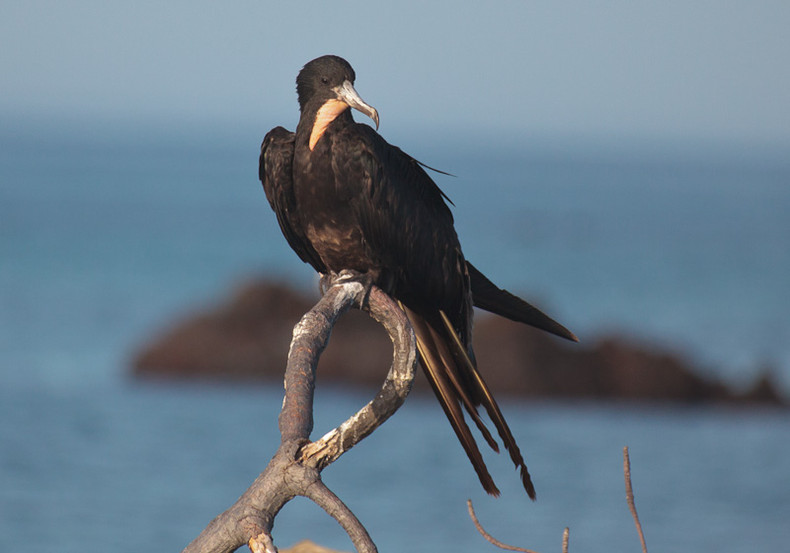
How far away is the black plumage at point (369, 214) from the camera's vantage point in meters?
5.52

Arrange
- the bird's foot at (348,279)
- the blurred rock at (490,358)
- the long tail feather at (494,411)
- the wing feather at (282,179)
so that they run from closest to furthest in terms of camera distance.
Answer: the long tail feather at (494,411) < the bird's foot at (348,279) < the wing feather at (282,179) < the blurred rock at (490,358)

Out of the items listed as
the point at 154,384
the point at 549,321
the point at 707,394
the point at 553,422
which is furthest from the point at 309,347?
the point at 154,384

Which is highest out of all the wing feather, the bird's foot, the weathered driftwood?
the wing feather

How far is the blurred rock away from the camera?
61.1 ft

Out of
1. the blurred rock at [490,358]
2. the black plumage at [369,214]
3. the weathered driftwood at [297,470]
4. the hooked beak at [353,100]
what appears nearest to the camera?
the weathered driftwood at [297,470]

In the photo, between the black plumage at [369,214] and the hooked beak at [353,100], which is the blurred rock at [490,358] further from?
the hooked beak at [353,100]

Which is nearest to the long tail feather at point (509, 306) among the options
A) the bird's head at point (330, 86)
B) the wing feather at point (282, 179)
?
the wing feather at point (282, 179)

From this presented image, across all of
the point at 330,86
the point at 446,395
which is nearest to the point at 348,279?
the point at 446,395

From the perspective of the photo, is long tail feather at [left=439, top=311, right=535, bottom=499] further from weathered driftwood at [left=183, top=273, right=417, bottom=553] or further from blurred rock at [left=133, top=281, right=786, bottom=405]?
blurred rock at [left=133, top=281, right=786, bottom=405]

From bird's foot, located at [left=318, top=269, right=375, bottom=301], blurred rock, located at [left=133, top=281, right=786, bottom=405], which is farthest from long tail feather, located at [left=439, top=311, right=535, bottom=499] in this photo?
blurred rock, located at [left=133, top=281, right=786, bottom=405]

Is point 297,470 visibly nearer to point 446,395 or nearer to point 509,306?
point 446,395

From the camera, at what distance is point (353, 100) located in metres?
5.48

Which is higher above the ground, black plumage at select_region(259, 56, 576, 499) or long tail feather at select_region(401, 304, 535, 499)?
black plumage at select_region(259, 56, 576, 499)

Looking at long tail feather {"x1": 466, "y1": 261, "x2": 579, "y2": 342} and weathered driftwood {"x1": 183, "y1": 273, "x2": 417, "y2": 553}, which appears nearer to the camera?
weathered driftwood {"x1": 183, "y1": 273, "x2": 417, "y2": 553}
